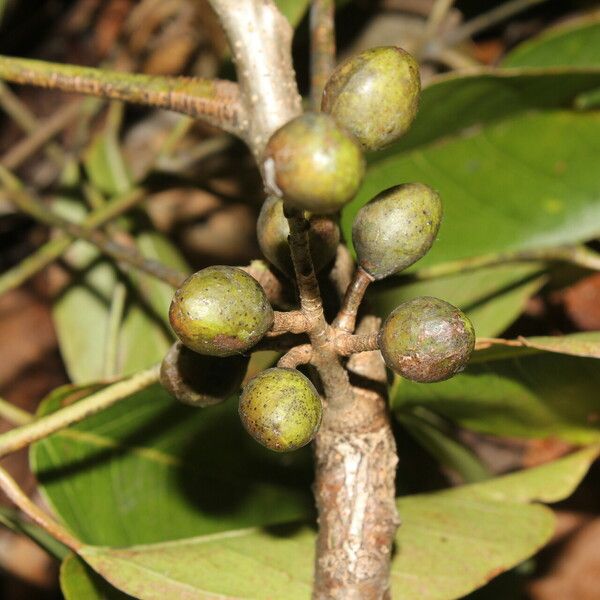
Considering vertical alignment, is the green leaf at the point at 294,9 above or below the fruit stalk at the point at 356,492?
above

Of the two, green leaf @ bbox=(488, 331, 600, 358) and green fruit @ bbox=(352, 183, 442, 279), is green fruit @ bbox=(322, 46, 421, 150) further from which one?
green leaf @ bbox=(488, 331, 600, 358)

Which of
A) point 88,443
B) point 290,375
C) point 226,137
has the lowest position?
point 88,443

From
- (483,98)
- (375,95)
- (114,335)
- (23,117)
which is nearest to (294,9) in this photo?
(483,98)

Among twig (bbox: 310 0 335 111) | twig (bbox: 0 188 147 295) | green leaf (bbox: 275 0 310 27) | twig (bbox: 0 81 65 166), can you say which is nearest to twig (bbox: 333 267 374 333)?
twig (bbox: 310 0 335 111)

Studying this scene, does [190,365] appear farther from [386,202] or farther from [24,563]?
[24,563]

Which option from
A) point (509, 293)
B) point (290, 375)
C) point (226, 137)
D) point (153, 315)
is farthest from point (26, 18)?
point (290, 375)

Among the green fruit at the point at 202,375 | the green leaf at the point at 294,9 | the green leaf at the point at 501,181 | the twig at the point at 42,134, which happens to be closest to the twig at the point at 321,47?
the green leaf at the point at 294,9

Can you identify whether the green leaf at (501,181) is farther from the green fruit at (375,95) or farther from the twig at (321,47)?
the green fruit at (375,95)
